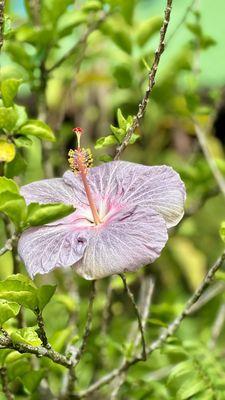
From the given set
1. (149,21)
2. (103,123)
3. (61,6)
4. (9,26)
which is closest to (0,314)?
(9,26)

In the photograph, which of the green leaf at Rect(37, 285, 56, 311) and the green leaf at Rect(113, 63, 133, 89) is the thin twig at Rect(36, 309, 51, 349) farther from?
the green leaf at Rect(113, 63, 133, 89)

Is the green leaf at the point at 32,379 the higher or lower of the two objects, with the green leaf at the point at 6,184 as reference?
lower

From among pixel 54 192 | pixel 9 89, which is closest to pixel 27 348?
pixel 54 192

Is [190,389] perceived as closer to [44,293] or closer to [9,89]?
[44,293]

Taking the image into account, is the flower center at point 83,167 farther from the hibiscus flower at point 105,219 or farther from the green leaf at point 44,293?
the green leaf at point 44,293

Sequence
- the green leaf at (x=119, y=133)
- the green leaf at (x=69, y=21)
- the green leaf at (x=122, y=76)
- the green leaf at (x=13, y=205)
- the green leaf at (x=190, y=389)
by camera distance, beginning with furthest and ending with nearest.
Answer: the green leaf at (x=122, y=76), the green leaf at (x=69, y=21), the green leaf at (x=190, y=389), the green leaf at (x=119, y=133), the green leaf at (x=13, y=205)

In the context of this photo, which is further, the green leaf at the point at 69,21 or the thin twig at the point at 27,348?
the green leaf at the point at 69,21

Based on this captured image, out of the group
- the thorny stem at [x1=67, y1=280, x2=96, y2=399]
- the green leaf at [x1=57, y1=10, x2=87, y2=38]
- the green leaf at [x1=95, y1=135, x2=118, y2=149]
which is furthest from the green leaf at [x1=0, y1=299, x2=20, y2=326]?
the green leaf at [x1=57, y1=10, x2=87, y2=38]

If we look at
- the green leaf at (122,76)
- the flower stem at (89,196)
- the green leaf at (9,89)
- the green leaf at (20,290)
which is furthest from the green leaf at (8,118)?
the green leaf at (122,76)
